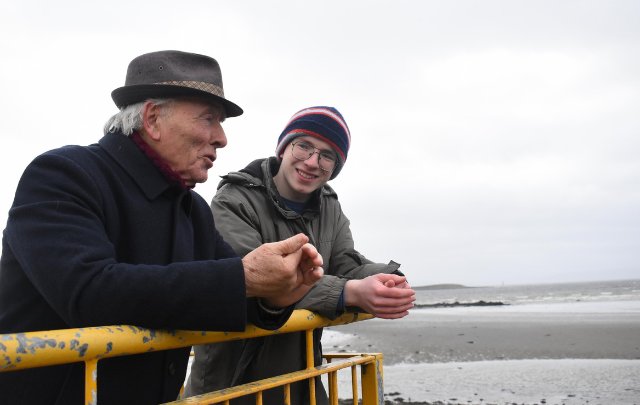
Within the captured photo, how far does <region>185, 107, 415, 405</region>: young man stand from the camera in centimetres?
237

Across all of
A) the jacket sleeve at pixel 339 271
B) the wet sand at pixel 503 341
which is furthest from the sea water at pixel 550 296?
the jacket sleeve at pixel 339 271

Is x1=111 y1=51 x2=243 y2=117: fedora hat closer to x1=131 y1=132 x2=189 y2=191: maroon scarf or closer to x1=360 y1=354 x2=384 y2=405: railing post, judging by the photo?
x1=131 y1=132 x2=189 y2=191: maroon scarf

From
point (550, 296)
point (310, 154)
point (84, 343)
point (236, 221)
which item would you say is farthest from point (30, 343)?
point (550, 296)

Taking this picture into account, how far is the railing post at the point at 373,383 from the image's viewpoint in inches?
93.9

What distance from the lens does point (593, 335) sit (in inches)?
513

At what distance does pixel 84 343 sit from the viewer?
1198 mm

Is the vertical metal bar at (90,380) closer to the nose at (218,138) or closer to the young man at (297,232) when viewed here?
the young man at (297,232)

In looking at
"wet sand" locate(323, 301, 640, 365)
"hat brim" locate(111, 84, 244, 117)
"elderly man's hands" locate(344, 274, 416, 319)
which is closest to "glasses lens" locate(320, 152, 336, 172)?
"elderly man's hands" locate(344, 274, 416, 319)

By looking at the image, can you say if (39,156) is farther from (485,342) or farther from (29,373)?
(485,342)

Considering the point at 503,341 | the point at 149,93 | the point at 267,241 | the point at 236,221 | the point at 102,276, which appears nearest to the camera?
the point at 102,276

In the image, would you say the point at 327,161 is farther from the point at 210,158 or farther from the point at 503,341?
→ the point at 503,341

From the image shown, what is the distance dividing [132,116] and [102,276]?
0.77 metres

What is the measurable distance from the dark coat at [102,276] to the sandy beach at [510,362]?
17.8 ft

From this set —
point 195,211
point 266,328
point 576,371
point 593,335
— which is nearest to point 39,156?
point 195,211
